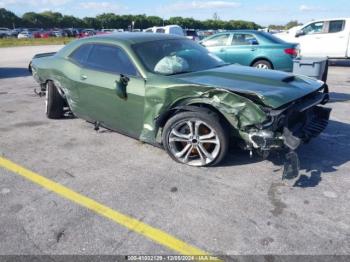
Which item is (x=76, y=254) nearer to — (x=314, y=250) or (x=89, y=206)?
(x=89, y=206)

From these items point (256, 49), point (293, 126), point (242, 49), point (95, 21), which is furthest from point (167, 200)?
point (95, 21)

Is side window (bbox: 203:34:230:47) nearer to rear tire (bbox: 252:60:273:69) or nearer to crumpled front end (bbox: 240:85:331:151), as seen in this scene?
rear tire (bbox: 252:60:273:69)

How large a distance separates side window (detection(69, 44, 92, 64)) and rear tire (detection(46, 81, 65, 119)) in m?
0.73

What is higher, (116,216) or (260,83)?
(260,83)

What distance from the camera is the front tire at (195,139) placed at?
367 centimetres

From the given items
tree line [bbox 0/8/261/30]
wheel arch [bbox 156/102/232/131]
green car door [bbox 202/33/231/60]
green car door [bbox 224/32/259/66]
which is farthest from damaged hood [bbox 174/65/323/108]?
tree line [bbox 0/8/261/30]

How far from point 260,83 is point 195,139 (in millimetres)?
982

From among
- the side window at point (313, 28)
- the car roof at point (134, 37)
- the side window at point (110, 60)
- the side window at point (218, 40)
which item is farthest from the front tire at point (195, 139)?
the side window at point (313, 28)

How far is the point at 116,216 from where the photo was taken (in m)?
3.00

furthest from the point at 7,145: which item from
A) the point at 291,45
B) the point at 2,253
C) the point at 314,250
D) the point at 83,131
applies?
the point at 291,45

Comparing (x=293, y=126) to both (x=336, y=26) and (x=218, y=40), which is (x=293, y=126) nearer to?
(x=218, y=40)

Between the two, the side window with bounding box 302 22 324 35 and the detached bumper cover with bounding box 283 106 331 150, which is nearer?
the detached bumper cover with bounding box 283 106 331 150

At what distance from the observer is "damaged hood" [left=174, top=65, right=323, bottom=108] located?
3480mm

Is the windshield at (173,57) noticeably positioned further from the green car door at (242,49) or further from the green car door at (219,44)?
the green car door at (219,44)
